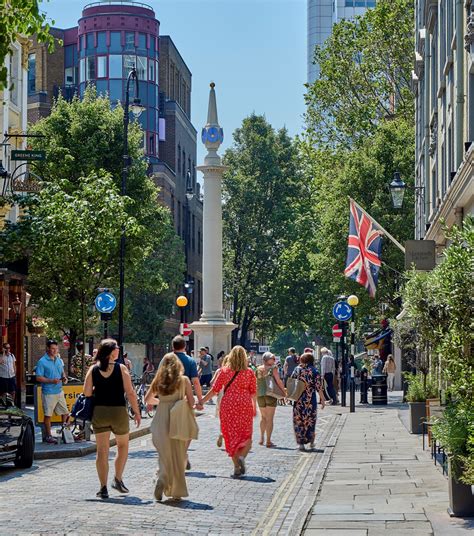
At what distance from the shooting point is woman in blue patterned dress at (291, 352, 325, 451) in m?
20.6

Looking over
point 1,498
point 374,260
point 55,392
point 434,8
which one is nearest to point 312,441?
point 55,392

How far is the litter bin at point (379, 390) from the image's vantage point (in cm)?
3978

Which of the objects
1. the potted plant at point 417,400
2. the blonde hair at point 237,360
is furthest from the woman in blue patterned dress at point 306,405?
the blonde hair at point 237,360

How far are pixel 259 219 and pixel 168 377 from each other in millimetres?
64986

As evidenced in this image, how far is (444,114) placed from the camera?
30.9 metres

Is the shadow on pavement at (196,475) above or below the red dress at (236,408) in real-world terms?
below

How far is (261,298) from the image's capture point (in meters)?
76.4

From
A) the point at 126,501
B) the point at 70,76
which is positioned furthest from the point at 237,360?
the point at 70,76

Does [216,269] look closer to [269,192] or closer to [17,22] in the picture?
[269,192]

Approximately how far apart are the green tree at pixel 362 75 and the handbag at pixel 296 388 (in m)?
34.0

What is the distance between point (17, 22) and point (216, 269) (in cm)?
4328

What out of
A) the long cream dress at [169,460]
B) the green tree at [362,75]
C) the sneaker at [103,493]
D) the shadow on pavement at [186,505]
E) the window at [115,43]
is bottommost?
the shadow on pavement at [186,505]

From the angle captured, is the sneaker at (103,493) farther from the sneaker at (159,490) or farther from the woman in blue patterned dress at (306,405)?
the woman in blue patterned dress at (306,405)

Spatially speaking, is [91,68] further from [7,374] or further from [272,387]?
[272,387]
